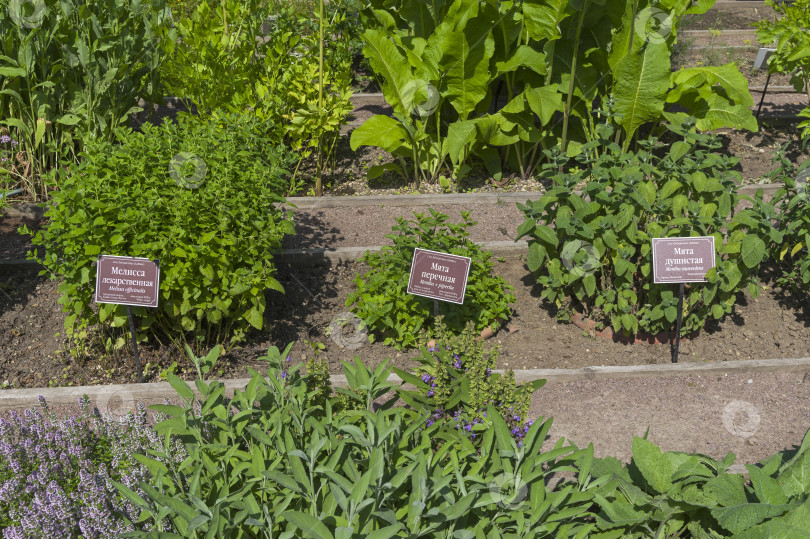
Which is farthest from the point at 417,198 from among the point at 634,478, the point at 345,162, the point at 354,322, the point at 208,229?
the point at 634,478

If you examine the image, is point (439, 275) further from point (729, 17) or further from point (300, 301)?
point (729, 17)

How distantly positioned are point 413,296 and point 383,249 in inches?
14.4

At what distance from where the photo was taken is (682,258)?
386 centimetres

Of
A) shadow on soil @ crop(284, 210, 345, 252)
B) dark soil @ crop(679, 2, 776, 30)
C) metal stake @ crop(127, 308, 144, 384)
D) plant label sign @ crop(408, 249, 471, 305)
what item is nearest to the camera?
metal stake @ crop(127, 308, 144, 384)

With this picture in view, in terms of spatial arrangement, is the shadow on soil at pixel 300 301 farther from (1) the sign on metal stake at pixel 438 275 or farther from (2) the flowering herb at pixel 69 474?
(2) the flowering herb at pixel 69 474

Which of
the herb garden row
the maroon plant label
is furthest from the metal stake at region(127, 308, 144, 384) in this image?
the maroon plant label

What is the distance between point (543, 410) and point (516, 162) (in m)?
2.84

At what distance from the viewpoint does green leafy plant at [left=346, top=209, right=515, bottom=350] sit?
4062mm

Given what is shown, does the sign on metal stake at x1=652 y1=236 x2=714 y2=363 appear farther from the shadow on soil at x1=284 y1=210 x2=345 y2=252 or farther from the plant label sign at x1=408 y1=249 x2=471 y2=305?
the shadow on soil at x1=284 y1=210 x2=345 y2=252

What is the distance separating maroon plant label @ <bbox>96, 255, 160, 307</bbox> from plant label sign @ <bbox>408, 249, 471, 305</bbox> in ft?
4.02

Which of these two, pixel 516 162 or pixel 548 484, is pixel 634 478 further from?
pixel 516 162

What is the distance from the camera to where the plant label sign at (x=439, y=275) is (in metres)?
3.79

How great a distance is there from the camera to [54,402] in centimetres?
369

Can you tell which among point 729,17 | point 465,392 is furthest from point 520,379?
point 729,17
